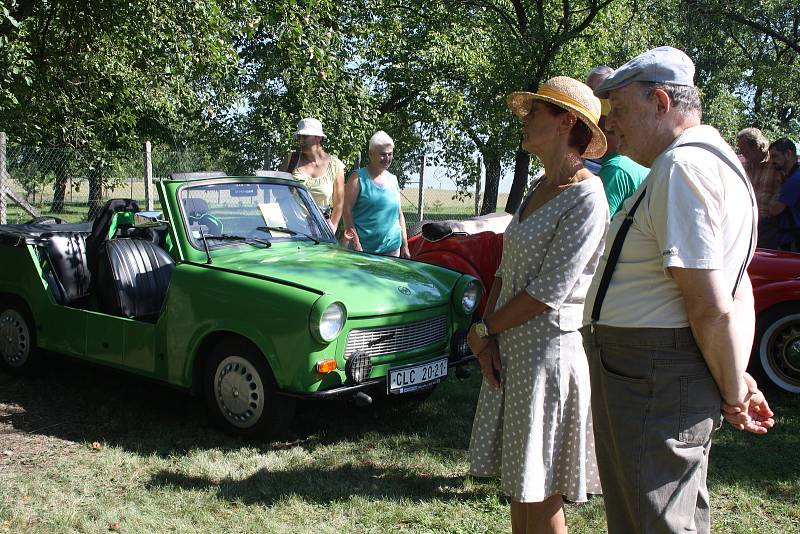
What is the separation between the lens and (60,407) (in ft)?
19.1

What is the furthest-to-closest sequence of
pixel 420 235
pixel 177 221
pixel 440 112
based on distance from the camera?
1. pixel 440 112
2. pixel 420 235
3. pixel 177 221

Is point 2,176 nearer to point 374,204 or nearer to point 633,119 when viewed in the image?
point 374,204

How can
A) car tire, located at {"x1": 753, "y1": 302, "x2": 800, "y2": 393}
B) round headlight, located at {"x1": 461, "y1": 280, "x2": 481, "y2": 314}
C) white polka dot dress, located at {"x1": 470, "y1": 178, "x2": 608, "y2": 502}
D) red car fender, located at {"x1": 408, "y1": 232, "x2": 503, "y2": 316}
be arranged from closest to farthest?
white polka dot dress, located at {"x1": 470, "y1": 178, "x2": 608, "y2": 502}, round headlight, located at {"x1": 461, "y1": 280, "x2": 481, "y2": 314}, car tire, located at {"x1": 753, "y1": 302, "x2": 800, "y2": 393}, red car fender, located at {"x1": 408, "y1": 232, "x2": 503, "y2": 316}

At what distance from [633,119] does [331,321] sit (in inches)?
103

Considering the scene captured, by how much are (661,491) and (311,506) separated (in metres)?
2.30

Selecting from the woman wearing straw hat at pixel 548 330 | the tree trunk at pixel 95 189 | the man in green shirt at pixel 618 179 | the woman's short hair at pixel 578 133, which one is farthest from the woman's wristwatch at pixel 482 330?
the tree trunk at pixel 95 189

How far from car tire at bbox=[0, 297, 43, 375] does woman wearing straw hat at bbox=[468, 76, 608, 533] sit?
15.0 ft

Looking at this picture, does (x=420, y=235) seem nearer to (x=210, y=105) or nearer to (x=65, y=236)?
(x=65, y=236)

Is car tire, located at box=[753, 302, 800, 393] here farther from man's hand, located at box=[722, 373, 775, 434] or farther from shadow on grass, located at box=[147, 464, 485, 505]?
man's hand, located at box=[722, 373, 775, 434]

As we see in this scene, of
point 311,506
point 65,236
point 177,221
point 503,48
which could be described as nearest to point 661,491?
point 311,506

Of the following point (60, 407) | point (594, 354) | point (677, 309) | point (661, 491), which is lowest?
point (60, 407)

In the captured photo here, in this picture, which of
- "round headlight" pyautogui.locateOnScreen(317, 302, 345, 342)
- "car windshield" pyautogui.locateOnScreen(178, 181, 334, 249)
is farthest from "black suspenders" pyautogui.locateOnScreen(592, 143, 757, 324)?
"car windshield" pyautogui.locateOnScreen(178, 181, 334, 249)

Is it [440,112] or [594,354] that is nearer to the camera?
[594,354]

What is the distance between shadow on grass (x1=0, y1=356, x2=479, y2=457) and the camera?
5.09 metres
